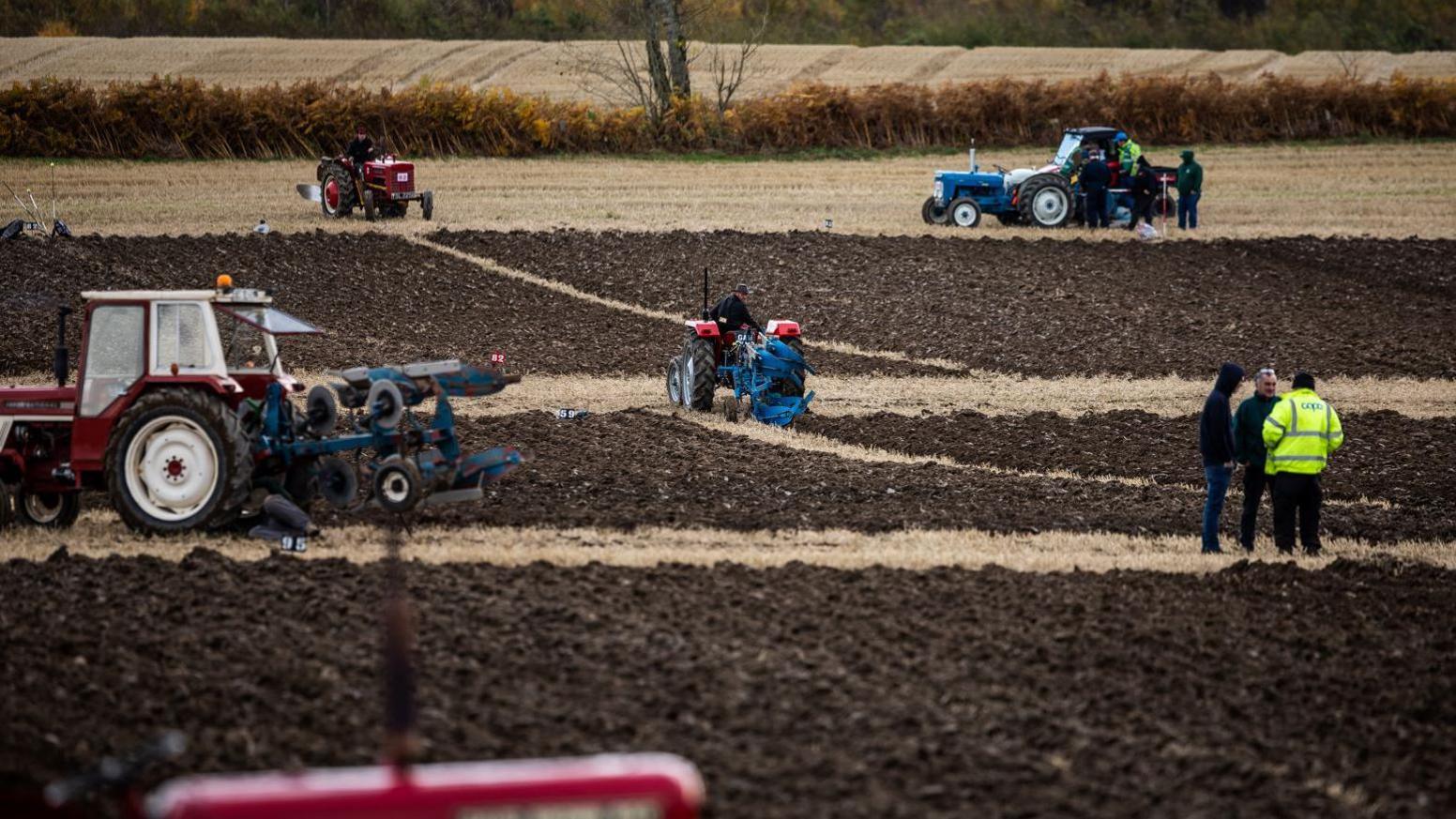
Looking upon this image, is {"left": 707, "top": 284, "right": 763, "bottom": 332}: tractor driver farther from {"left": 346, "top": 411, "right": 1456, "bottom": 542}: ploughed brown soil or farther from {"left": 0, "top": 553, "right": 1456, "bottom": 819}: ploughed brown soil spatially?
{"left": 0, "top": 553, "right": 1456, "bottom": 819}: ploughed brown soil

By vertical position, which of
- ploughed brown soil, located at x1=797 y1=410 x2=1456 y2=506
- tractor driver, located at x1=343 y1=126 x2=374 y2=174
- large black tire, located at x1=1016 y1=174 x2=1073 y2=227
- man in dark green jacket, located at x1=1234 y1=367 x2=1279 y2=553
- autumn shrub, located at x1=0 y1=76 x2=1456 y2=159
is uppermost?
autumn shrub, located at x1=0 y1=76 x2=1456 y2=159

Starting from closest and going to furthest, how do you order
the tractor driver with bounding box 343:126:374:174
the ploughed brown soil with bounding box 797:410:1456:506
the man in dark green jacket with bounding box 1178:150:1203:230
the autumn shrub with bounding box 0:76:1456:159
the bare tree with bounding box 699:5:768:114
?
the ploughed brown soil with bounding box 797:410:1456:506 < the man in dark green jacket with bounding box 1178:150:1203:230 < the tractor driver with bounding box 343:126:374:174 < the autumn shrub with bounding box 0:76:1456:159 < the bare tree with bounding box 699:5:768:114

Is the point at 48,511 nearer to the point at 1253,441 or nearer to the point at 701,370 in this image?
the point at 701,370

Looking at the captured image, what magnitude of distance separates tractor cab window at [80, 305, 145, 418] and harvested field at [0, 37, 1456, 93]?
34.6 m

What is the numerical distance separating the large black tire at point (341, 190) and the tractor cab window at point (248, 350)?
1989 cm

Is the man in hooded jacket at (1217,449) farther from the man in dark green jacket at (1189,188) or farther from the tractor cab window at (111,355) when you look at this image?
the man in dark green jacket at (1189,188)

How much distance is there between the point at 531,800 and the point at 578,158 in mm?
38883

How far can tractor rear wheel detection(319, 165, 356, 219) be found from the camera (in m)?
33.5

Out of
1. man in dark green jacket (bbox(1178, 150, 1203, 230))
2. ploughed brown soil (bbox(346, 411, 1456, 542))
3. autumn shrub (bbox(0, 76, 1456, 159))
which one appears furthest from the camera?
autumn shrub (bbox(0, 76, 1456, 159))

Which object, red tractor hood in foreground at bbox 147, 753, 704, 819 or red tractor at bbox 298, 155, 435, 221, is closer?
red tractor hood in foreground at bbox 147, 753, 704, 819

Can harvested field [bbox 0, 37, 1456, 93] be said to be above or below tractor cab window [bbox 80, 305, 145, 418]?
above

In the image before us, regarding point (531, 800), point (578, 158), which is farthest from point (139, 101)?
point (531, 800)

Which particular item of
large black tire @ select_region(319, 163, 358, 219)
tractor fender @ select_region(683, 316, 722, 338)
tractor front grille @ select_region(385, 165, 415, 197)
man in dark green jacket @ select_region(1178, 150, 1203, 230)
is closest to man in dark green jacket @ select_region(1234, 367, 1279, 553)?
tractor fender @ select_region(683, 316, 722, 338)

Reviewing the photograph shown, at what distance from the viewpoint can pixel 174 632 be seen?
1017cm
